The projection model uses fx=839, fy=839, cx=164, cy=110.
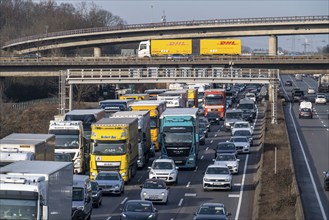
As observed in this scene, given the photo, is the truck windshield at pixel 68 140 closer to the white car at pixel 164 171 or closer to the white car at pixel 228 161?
the white car at pixel 164 171

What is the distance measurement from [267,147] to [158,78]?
18213 mm

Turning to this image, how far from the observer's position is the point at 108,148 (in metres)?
39.5

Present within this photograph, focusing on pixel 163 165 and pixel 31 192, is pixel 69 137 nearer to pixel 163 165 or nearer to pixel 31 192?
pixel 163 165

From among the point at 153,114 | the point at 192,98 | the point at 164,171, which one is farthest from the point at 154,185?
the point at 192,98

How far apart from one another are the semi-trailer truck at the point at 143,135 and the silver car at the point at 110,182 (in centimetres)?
774

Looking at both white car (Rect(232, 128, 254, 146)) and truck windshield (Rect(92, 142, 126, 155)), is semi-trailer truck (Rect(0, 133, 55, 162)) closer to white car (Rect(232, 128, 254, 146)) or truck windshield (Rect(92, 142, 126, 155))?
truck windshield (Rect(92, 142, 126, 155))

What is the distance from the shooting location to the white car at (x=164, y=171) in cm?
3950

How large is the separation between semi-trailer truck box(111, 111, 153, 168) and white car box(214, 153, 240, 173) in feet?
14.4

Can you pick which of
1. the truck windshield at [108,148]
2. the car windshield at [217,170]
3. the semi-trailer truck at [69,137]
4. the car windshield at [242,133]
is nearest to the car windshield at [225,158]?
the car windshield at [217,170]

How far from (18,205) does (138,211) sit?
370 inches

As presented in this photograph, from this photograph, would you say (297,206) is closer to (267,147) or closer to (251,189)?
(251,189)

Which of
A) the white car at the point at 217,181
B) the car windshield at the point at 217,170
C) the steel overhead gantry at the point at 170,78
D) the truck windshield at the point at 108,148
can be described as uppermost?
the steel overhead gantry at the point at 170,78

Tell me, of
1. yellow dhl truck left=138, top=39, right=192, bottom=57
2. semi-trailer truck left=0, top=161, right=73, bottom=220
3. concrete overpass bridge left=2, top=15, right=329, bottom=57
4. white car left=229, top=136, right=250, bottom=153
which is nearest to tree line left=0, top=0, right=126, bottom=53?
concrete overpass bridge left=2, top=15, right=329, bottom=57

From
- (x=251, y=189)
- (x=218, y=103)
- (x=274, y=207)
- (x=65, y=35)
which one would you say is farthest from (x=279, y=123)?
(x=65, y=35)
